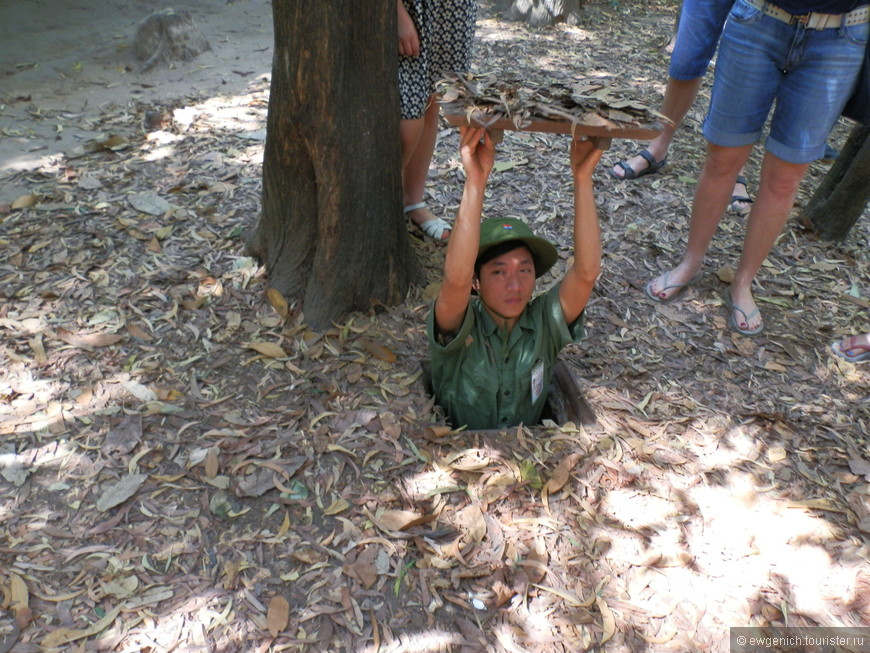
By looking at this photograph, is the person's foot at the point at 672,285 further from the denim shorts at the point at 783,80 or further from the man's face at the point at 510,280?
the man's face at the point at 510,280

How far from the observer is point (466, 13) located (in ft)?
11.2

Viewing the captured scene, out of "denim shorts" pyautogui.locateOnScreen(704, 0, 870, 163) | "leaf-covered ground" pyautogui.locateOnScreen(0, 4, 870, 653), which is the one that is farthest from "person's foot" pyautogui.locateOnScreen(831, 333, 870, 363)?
"denim shorts" pyautogui.locateOnScreen(704, 0, 870, 163)

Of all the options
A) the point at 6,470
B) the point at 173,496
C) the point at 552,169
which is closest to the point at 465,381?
the point at 173,496

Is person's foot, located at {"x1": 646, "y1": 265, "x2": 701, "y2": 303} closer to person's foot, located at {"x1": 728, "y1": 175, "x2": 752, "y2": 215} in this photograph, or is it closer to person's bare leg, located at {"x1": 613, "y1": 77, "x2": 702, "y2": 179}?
person's bare leg, located at {"x1": 613, "y1": 77, "x2": 702, "y2": 179}

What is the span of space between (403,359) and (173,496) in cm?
120

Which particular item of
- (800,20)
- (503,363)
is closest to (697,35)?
(800,20)

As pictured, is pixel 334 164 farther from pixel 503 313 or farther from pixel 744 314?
pixel 744 314

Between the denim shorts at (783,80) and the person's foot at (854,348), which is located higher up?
the denim shorts at (783,80)

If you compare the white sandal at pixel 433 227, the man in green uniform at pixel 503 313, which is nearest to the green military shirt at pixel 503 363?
the man in green uniform at pixel 503 313

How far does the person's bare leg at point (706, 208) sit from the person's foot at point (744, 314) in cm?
27

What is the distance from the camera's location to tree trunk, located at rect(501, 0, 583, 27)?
871 cm

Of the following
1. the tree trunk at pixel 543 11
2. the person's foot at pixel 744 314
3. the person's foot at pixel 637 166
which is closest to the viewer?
the person's foot at pixel 744 314

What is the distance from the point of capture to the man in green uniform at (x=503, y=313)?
100 inches

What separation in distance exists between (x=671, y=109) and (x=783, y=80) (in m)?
1.52
